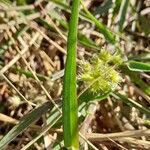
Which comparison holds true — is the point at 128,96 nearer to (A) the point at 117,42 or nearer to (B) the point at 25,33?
(A) the point at 117,42

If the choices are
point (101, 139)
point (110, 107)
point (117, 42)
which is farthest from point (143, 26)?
point (101, 139)

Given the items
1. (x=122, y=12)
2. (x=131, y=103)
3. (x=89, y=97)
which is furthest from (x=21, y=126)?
→ (x=122, y=12)

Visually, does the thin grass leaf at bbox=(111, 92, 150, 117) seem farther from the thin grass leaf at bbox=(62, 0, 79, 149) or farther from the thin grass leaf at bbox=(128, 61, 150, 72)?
the thin grass leaf at bbox=(62, 0, 79, 149)

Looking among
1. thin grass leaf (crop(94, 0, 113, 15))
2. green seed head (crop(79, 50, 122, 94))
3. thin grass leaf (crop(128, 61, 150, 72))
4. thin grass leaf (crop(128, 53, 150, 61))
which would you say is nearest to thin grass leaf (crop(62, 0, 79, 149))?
green seed head (crop(79, 50, 122, 94))

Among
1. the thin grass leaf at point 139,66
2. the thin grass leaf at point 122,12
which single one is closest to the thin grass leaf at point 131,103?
the thin grass leaf at point 139,66

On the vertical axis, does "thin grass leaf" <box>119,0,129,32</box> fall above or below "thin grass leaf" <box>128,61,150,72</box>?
above

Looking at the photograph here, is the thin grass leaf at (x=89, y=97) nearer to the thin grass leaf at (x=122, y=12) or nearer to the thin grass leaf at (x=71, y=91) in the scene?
the thin grass leaf at (x=71, y=91)

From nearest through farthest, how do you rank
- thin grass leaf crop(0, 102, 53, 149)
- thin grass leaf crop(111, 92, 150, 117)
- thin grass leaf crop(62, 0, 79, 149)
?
thin grass leaf crop(62, 0, 79, 149) < thin grass leaf crop(0, 102, 53, 149) < thin grass leaf crop(111, 92, 150, 117)
